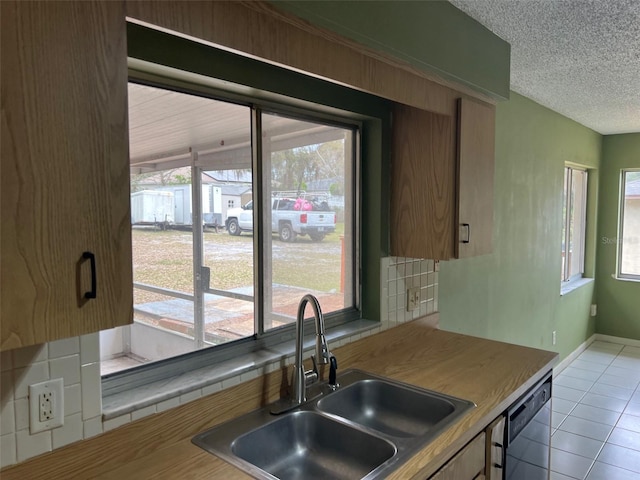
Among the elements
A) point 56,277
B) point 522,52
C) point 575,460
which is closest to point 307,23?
point 56,277

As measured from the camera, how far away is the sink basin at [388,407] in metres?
1.73

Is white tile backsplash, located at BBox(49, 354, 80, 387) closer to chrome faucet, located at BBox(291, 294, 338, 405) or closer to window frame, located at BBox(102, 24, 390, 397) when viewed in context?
window frame, located at BBox(102, 24, 390, 397)

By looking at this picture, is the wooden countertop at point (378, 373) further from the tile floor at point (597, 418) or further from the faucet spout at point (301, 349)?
the tile floor at point (597, 418)

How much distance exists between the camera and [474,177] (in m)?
2.17

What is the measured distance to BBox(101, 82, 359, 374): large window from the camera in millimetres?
1587

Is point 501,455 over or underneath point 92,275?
underneath

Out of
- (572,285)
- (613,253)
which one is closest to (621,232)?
(613,253)

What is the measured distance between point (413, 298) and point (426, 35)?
51.1 inches

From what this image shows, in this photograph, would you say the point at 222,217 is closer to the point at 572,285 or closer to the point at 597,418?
the point at 597,418

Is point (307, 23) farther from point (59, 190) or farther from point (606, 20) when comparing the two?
point (606, 20)

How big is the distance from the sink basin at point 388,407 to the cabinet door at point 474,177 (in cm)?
69

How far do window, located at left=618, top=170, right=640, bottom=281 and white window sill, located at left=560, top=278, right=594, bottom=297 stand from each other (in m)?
0.49

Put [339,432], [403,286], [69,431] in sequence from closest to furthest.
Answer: [69,431] → [339,432] → [403,286]

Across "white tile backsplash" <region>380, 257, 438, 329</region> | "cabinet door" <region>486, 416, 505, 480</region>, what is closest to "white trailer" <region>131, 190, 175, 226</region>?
"white tile backsplash" <region>380, 257, 438, 329</region>
